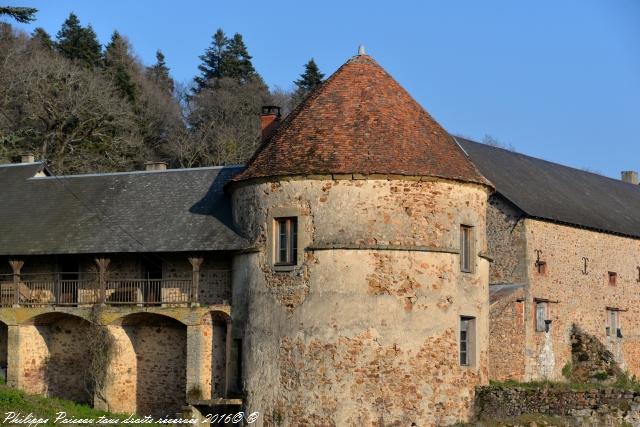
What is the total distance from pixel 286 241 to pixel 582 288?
544 inches

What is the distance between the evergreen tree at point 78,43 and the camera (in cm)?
6681

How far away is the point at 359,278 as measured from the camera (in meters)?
26.6

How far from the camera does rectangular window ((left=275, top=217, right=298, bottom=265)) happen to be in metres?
27.3

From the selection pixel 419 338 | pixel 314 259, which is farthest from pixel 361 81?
pixel 419 338

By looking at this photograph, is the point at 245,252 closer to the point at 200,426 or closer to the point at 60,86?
the point at 200,426

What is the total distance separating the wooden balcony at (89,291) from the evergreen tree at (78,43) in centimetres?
3475

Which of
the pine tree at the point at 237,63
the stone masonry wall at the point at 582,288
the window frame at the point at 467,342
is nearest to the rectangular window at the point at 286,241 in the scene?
the window frame at the point at 467,342

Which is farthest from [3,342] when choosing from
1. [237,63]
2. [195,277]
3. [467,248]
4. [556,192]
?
[237,63]

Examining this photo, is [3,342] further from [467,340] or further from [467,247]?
[467,247]

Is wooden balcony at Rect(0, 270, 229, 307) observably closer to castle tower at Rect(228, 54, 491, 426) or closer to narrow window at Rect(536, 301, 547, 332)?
castle tower at Rect(228, 54, 491, 426)

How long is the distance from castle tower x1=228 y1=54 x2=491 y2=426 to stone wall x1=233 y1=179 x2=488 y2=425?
0.09 ft

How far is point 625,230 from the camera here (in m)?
39.5

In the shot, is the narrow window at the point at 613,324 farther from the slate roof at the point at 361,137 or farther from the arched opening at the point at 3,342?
the arched opening at the point at 3,342

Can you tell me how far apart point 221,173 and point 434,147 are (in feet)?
24.9
